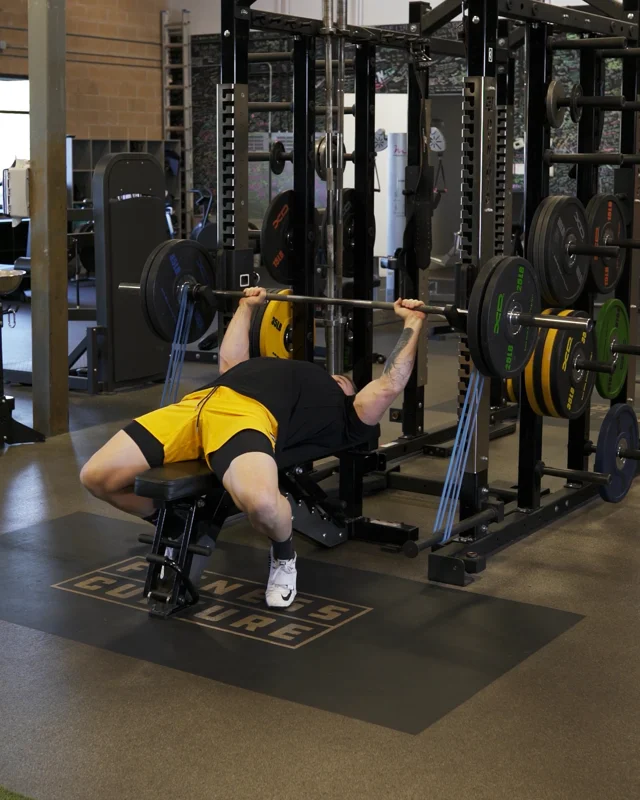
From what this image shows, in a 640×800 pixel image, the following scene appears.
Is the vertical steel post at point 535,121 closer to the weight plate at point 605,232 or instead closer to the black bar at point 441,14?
the weight plate at point 605,232

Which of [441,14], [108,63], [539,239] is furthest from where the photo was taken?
[108,63]

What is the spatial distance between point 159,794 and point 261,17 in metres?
2.49

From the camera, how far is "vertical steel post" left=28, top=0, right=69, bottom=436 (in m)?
5.00

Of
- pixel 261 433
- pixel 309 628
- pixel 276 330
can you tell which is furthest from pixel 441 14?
pixel 309 628

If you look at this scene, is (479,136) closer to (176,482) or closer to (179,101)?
(176,482)

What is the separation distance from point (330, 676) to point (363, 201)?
1882mm

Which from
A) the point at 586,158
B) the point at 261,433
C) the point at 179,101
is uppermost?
the point at 179,101

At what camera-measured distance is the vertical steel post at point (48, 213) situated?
5.00 meters

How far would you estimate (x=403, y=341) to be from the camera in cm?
337

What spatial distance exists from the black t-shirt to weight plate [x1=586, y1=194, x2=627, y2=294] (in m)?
1.04

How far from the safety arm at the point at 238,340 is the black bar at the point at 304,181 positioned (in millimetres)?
391

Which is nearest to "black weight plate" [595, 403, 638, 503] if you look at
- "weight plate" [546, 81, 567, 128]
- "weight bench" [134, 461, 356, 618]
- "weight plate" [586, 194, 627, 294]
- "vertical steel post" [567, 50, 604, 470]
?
"vertical steel post" [567, 50, 604, 470]

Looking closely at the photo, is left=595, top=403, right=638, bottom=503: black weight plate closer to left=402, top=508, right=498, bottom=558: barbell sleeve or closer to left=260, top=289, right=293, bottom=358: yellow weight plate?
left=402, top=508, right=498, bottom=558: barbell sleeve

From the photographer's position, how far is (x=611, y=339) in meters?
3.97
